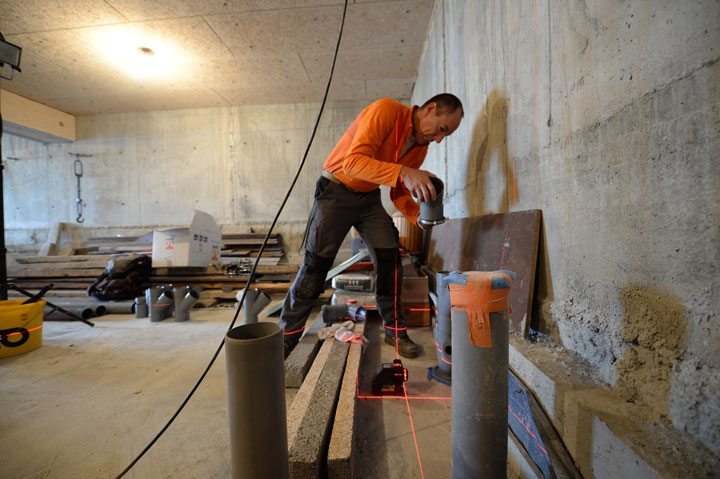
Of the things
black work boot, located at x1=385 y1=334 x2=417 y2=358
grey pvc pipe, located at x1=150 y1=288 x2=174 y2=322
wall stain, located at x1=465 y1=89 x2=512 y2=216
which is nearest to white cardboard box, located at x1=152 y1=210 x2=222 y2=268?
grey pvc pipe, located at x1=150 y1=288 x2=174 y2=322

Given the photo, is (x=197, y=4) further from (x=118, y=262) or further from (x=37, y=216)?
(x=37, y=216)

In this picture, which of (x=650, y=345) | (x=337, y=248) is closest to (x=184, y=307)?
(x=337, y=248)

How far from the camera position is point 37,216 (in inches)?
221

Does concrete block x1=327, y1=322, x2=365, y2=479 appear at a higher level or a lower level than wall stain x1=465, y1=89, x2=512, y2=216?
→ lower

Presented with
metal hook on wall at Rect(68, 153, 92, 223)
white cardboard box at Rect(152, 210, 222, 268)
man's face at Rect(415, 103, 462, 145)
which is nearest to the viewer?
man's face at Rect(415, 103, 462, 145)

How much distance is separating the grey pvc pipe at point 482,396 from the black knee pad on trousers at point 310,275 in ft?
3.46

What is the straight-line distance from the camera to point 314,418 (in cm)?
97

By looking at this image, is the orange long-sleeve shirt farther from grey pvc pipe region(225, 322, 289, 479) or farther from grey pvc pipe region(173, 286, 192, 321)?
grey pvc pipe region(173, 286, 192, 321)

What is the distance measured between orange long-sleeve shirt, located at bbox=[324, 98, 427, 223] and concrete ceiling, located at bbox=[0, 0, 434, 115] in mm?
2103

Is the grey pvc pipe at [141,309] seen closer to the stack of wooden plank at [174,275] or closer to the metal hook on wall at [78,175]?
the stack of wooden plank at [174,275]

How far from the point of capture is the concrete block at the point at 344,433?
32.4 inches

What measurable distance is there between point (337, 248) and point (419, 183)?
0.64 m

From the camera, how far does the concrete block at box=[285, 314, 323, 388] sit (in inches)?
55.6

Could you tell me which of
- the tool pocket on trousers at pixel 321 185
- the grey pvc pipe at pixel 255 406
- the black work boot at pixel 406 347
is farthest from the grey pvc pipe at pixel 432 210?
the grey pvc pipe at pixel 255 406
